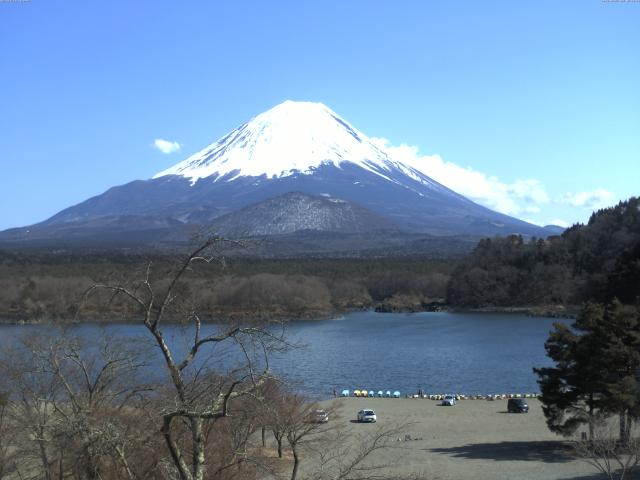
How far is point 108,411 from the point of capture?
6121mm

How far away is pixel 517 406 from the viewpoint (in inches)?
742

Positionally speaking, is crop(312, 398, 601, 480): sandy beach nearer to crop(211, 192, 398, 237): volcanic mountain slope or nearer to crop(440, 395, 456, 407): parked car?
crop(440, 395, 456, 407): parked car

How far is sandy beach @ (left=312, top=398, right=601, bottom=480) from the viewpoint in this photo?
12117mm

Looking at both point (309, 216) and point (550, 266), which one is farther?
point (309, 216)

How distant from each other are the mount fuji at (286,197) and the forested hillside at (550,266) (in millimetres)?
57169

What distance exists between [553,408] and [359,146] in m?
163

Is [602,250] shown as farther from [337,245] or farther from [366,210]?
[366,210]

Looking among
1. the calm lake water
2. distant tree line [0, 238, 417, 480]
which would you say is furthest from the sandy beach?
distant tree line [0, 238, 417, 480]

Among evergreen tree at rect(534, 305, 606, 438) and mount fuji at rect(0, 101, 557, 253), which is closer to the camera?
evergreen tree at rect(534, 305, 606, 438)

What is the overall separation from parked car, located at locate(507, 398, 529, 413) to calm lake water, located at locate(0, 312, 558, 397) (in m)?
3.77

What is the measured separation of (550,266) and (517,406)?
36691 mm

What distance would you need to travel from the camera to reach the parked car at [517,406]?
1875cm

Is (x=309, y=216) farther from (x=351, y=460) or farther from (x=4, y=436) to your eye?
(x=4, y=436)

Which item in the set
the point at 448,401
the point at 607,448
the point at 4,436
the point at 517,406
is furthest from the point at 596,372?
the point at 4,436
